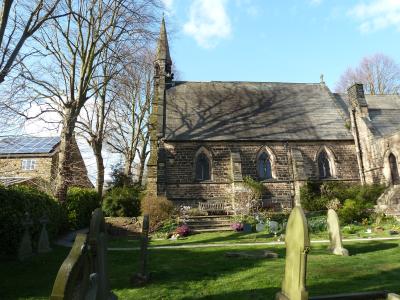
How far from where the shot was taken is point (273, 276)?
7.50 metres

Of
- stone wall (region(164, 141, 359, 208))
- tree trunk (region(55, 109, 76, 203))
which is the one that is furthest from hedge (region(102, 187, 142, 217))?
tree trunk (region(55, 109, 76, 203))

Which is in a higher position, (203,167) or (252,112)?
(252,112)

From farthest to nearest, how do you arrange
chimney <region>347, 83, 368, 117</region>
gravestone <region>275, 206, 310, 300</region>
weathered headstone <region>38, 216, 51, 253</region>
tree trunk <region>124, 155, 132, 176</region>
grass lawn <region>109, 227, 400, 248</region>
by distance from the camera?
tree trunk <region>124, 155, 132, 176</region> < chimney <region>347, 83, 368, 117</region> < grass lawn <region>109, 227, 400, 248</region> < weathered headstone <region>38, 216, 51, 253</region> < gravestone <region>275, 206, 310, 300</region>

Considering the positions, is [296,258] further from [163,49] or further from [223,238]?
[163,49]

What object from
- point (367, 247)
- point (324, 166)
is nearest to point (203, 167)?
point (324, 166)

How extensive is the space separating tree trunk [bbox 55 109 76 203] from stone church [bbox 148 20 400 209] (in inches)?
231

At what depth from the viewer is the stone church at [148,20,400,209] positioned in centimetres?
2158

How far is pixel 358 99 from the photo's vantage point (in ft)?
78.3

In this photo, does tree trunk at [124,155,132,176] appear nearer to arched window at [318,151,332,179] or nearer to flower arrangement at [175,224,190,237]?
flower arrangement at [175,224,190,237]

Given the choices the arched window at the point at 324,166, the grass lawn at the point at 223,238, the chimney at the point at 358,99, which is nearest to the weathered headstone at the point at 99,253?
the grass lawn at the point at 223,238

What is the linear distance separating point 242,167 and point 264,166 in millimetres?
1793

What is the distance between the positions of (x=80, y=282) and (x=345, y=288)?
193 inches

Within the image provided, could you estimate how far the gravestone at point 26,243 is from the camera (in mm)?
10656

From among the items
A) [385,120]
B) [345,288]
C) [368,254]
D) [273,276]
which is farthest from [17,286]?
[385,120]
